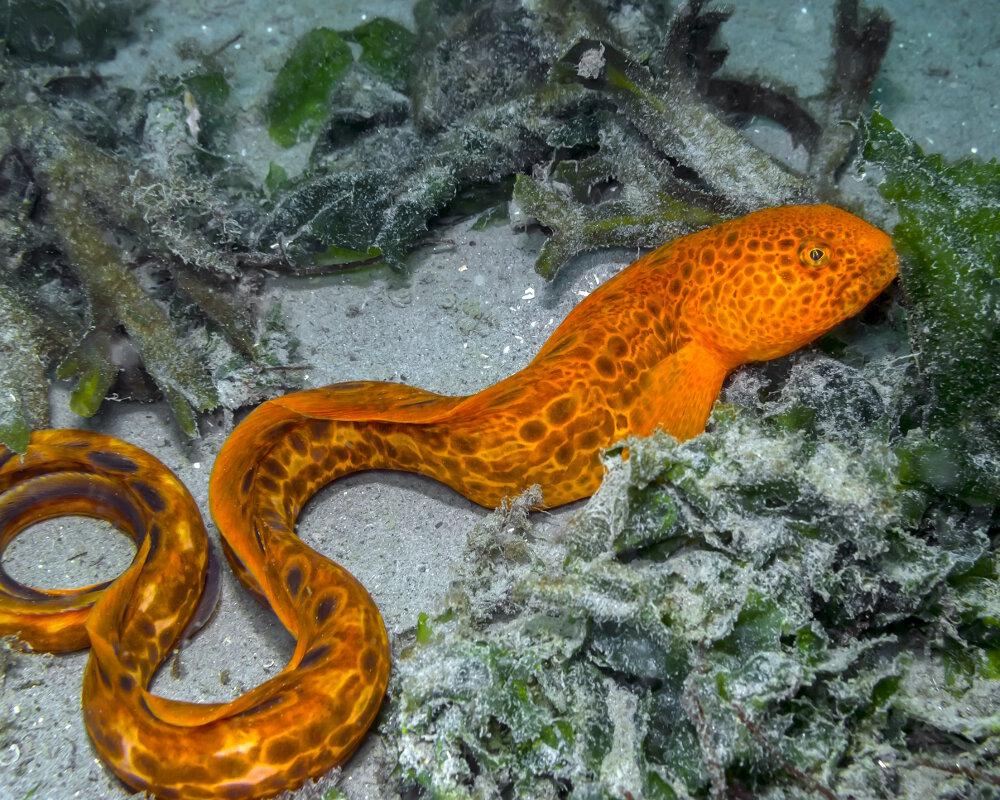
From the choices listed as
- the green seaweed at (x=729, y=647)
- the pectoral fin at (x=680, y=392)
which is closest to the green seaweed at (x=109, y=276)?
the pectoral fin at (x=680, y=392)

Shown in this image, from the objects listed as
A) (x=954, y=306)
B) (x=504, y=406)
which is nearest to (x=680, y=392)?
(x=504, y=406)

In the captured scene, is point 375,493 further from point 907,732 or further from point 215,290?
point 907,732

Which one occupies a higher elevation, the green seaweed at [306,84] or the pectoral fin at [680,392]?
the green seaweed at [306,84]

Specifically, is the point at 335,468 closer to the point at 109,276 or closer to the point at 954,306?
the point at 109,276

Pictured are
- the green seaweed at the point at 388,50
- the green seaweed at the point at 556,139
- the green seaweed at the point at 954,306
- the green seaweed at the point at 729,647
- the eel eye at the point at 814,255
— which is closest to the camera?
the green seaweed at the point at 729,647

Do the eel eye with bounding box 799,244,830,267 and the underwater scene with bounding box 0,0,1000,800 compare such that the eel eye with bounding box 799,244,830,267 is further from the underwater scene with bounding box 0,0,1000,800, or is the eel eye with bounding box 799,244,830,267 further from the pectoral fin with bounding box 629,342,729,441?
the pectoral fin with bounding box 629,342,729,441

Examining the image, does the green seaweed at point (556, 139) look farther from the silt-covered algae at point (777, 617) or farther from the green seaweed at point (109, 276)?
the silt-covered algae at point (777, 617)

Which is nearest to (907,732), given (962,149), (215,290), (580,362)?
(580,362)
